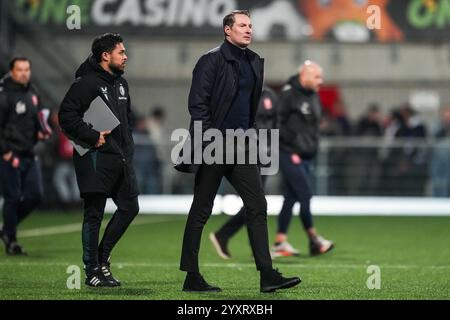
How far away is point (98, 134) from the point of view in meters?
10.6

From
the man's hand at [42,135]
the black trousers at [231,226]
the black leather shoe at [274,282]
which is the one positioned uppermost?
the man's hand at [42,135]

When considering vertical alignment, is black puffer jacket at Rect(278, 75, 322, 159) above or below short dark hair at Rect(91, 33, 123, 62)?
below

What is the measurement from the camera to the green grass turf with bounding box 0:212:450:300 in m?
10.3

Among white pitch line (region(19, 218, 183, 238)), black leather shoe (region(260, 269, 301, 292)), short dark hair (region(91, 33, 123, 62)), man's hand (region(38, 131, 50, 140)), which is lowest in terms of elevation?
white pitch line (region(19, 218, 183, 238))

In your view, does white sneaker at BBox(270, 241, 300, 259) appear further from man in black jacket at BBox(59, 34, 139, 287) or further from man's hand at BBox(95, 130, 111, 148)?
man's hand at BBox(95, 130, 111, 148)

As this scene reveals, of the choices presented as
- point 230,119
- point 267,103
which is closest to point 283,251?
point 267,103

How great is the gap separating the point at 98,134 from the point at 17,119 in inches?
153

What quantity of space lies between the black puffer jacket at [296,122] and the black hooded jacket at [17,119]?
2830 millimetres

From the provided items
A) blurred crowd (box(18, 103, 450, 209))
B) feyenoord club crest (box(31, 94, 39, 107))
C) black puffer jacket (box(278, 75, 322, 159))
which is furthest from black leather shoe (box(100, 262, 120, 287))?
blurred crowd (box(18, 103, 450, 209))

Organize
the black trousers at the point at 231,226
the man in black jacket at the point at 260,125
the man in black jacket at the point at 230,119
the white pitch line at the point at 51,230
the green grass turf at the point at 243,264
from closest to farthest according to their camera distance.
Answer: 1. the man in black jacket at the point at 230,119
2. the green grass turf at the point at 243,264
3. the man in black jacket at the point at 260,125
4. the black trousers at the point at 231,226
5. the white pitch line at the point at 51,230

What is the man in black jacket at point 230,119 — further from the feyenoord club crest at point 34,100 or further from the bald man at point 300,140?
the feyenoord club crest at point 34,100

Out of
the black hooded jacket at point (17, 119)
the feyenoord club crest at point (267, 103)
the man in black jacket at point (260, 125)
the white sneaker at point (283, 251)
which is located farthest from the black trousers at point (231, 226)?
the black hooded jacket at point (17, 119)

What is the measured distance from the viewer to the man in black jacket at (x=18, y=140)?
1426 cm

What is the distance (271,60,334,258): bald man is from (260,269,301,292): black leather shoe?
4.25 meters
